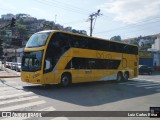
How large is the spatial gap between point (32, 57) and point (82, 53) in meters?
4.01

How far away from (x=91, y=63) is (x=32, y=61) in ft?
17.2

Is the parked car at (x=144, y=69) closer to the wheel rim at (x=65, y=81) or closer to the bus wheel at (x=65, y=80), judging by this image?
the bus wheel at (x=65, y=80)

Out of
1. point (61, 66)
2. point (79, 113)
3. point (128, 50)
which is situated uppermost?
point (128, 50)

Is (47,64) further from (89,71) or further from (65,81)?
(89,71)

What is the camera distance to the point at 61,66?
Answer: 17453 mm

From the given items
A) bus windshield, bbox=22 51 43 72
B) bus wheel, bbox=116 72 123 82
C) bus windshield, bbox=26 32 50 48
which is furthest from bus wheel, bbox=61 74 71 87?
bus wheel, bbox=116 72 123 82

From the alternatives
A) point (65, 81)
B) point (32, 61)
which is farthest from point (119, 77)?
point (32, 61)

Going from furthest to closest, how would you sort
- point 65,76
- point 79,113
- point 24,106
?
point 65,76 < point 24,106 < point 79,113

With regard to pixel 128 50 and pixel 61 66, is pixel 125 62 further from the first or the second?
pixel 61 66

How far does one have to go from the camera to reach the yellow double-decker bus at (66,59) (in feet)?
54.3

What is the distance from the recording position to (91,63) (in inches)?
806

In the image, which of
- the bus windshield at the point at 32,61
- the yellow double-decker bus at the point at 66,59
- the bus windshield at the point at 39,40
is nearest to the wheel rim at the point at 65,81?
the yellow double-decker bus at the point at 66,59

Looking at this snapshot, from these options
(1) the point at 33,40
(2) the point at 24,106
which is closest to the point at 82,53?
(1) the point at 33,40

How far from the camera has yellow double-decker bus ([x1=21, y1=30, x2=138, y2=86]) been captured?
54.3 feet
